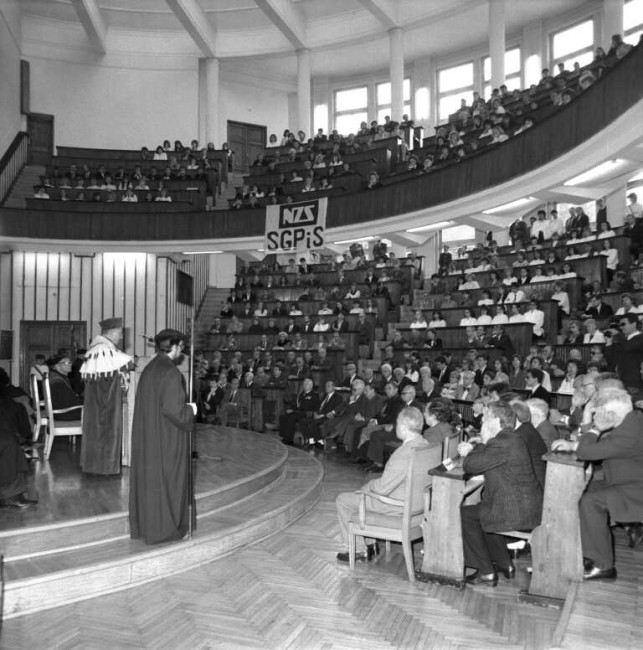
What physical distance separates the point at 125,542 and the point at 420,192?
1076 cm

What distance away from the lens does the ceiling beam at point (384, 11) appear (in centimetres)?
1825

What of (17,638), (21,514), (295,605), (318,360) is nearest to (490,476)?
(295,605)

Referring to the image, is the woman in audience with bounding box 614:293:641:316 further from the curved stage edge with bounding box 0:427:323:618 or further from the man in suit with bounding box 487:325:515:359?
the curved stage edge with bounding box 0:427:323:618

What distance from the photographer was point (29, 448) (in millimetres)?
7105

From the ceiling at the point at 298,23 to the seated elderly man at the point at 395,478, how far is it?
16.4 meters

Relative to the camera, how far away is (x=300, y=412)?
10.1 metres

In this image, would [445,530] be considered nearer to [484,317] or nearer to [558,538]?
[558,538]

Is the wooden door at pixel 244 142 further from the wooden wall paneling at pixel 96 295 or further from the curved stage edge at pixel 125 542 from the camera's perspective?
the curved stage edge at pixel 125 542

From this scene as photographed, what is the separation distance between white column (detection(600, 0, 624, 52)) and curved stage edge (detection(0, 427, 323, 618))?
47.5 ft

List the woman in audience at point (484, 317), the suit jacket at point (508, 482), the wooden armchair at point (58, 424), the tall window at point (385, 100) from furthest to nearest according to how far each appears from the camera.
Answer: the tall window at point (385, 100), the woman in audience at point (484, 317), the wooden armchair at point (58, 424), the suit jacket at point (508, 482)

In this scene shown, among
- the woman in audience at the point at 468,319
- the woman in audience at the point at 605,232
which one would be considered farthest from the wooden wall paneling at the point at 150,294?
the woman in audience at the point at 605,232

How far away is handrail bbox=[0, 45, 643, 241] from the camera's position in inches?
365

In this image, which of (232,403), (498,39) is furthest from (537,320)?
(498,39)

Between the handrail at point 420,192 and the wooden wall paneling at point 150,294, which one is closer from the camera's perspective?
Answer: the handrail at point 420,192
